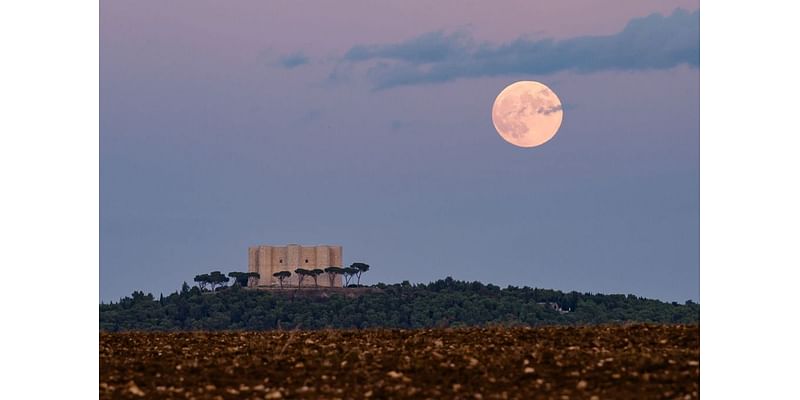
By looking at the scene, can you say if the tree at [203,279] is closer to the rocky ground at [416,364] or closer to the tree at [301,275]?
the tree at [301,275]

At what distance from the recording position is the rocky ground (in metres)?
20.6

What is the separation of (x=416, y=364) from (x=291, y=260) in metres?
103

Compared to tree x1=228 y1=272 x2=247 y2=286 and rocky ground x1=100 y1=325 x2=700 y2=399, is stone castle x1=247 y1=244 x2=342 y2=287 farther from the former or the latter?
rocky ground x1=100 y1=325 x2=700 y2=399

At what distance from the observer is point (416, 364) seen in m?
22.6

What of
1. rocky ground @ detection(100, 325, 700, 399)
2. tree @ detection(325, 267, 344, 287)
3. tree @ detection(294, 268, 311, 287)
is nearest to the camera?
→ rocky ground @ detection(100, 325, 700, 399)

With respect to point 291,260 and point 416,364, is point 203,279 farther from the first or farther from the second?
point 416,364

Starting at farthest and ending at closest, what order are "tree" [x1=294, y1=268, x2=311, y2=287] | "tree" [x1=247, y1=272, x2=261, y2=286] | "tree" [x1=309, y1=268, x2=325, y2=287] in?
"tree" [x1=247, y1=272, x2=261, y2=286], "tree" [x1=309, y1=268, x2=325, y2=287], "tree" [x1=294, y1=268, x2=311, y2=287]

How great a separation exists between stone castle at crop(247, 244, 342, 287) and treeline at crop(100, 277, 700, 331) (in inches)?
267

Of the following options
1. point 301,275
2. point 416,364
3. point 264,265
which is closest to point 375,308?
point 301,275

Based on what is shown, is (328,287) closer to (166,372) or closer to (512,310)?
(512,310)

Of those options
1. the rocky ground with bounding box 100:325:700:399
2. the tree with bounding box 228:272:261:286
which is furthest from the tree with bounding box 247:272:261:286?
the rocky ground with bounding box 100:325:700:399

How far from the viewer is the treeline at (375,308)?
87.4 meters

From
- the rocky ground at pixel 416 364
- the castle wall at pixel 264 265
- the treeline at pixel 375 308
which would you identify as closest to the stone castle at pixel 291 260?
the castle wall at pixel 264 265
